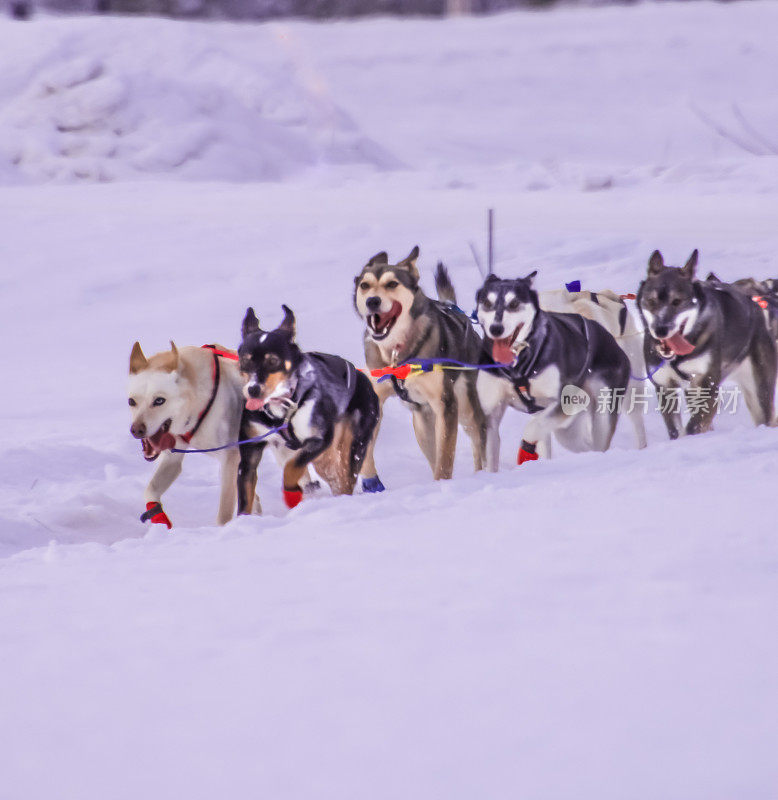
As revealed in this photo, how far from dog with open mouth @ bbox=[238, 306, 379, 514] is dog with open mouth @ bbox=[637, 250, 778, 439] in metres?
1.50

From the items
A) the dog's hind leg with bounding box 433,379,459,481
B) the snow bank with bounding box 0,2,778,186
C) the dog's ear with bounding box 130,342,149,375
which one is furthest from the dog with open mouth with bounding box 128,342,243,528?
the snow bank with bounding box 0,2,778,186

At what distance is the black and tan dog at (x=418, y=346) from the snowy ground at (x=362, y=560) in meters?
0.67

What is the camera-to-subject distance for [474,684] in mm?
2395

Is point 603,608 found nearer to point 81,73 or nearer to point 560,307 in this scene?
point 560,307

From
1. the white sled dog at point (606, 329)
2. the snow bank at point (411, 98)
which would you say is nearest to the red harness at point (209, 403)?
the white sled dog at point (606, 329)

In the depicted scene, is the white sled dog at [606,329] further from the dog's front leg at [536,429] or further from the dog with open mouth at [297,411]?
the dog with open mouth at [297,411]

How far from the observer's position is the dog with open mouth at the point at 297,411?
4.54 m

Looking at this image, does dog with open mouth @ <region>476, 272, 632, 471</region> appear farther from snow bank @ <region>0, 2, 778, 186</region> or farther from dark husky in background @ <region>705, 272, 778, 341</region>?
snow bank @ <region>0, 2, 778, 186</region>

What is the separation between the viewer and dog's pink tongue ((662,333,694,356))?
551 centimetres

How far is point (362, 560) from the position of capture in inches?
135

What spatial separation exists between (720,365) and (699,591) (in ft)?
9.74

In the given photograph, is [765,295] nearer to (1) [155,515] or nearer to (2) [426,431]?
(2) [426,431]

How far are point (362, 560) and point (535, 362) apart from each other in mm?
2115

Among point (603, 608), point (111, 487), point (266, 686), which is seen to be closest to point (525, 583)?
point (603, 608)
